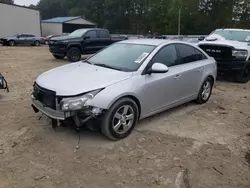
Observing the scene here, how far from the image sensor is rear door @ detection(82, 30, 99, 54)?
12721mm

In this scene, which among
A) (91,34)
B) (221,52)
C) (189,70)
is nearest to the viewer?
(189,70)

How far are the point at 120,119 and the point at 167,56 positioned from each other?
5.35 ft

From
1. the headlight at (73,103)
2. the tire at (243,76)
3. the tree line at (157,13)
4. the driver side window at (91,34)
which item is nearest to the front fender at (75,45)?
the driver side window at (91,34)

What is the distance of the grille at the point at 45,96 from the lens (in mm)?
3559

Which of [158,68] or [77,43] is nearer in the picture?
[158,68]

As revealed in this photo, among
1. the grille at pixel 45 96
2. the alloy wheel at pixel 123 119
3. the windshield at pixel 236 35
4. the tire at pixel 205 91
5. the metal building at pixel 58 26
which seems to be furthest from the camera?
the metal building at pixel 58 26

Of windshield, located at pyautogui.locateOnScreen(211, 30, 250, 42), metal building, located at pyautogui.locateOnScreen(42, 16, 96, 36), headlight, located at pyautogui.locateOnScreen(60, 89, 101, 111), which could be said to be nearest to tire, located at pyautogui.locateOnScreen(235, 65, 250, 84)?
windshield, located at pyautogui.locateOnScreen(211, 30, 250, 42)

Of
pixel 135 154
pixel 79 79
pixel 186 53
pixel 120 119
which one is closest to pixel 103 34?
pixel 186 53

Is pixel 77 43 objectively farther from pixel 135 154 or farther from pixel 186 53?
pixel 135 154

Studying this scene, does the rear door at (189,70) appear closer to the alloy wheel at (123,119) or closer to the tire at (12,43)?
the alloy wheel at (123,119)

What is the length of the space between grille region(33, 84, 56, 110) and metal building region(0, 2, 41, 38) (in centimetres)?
3127

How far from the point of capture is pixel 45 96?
3.71 m

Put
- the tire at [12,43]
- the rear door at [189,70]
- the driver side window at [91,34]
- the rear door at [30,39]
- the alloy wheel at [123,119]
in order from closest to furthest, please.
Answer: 1. the alloy wheel at [123,119]
2. the rear door at [189,70]
3. the driver side window at [91,34]
4. the tire at [12,43]
5. the rear door at [30,39]

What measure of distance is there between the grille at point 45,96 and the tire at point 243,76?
6773mm
